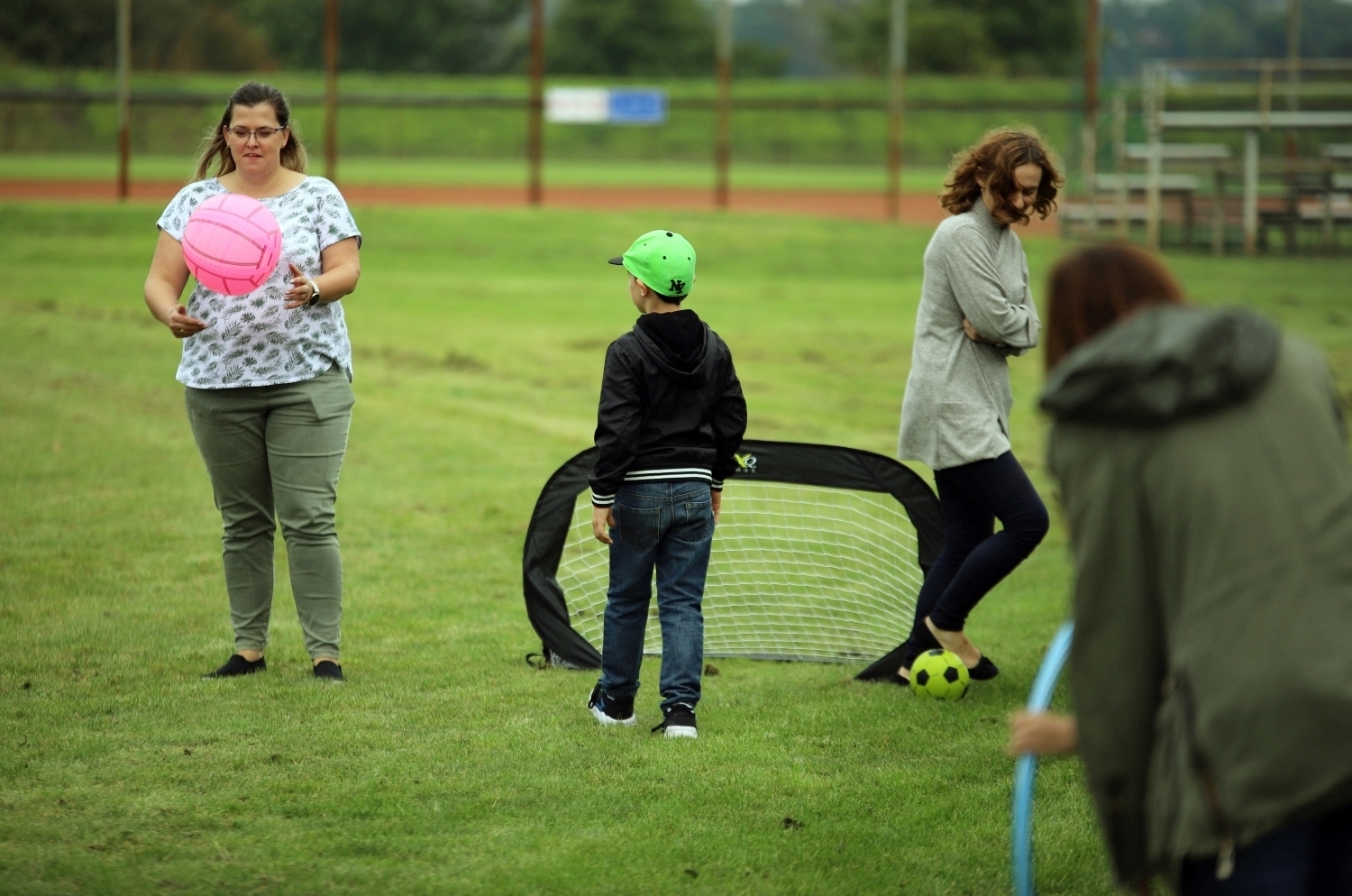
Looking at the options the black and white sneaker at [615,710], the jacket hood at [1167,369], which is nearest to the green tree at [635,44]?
the black and white sneaker at [615,710]

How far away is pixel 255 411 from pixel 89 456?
16.5 feet

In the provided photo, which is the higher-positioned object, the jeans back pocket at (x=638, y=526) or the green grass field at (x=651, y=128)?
the green grass field at (x=651, y=128)

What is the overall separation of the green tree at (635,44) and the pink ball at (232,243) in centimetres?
6080

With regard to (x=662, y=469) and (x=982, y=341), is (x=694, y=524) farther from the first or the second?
(x=982, y=341)

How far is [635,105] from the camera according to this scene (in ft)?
97.6

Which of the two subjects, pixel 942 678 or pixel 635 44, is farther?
pixel 635 44

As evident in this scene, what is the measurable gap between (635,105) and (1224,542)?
2857cm

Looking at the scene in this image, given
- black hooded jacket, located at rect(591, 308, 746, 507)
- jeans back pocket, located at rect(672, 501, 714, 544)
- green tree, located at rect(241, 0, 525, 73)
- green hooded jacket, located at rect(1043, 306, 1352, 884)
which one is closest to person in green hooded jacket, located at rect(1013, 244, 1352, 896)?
green hooded jacket, located at rect(1043, 306, 1352, 884)

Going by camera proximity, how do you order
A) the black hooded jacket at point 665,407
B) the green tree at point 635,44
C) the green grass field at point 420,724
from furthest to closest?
the green tree at point 635,44 → the black hooded jacket at point 665,407 → the green grass field at point 420,724

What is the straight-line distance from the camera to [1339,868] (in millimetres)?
2365

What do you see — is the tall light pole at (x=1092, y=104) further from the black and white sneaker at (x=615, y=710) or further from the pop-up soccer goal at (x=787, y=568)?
the black and white sneaker at (x=615, y=710)

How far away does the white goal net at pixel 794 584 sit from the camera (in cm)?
598

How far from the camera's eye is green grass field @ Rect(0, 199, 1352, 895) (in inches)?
143

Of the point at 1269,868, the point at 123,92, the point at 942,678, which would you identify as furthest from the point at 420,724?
the point at 123,92
